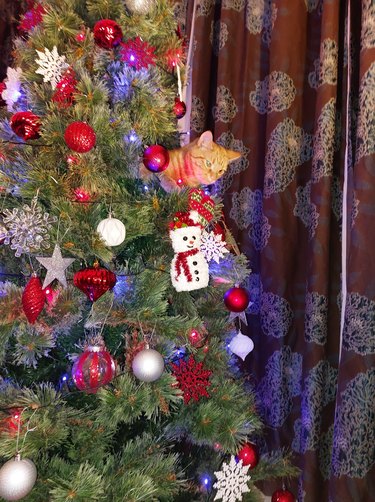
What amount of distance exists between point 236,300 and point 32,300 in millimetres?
430

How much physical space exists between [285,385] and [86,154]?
3.13 feet

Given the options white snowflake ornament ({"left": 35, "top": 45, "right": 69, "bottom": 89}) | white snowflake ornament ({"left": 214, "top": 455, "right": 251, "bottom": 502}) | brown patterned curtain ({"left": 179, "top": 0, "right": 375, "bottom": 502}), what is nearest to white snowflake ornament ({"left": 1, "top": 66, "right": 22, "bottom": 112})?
white snowflake ornament ({"left": 35, "top": 45, "right": 69, "bottom": 89})

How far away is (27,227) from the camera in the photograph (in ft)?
2.41

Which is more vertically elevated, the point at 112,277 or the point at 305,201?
the point at 305,201

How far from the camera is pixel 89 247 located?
0.76 m

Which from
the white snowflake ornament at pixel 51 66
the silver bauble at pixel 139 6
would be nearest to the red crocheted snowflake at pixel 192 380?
the white snowflake ornament at pixel 51 66

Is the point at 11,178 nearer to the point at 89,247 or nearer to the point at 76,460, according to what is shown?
the point at 89,247

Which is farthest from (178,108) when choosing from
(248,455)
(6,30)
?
(6,30)

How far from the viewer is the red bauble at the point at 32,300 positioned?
0.70 meters

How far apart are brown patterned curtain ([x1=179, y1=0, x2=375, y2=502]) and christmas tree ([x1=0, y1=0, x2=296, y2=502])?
Answer: 0.30 meters

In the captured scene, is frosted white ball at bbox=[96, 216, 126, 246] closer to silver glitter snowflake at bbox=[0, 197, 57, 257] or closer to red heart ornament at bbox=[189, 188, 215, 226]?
silver glitter snowflake at bbox=[0, 197, 57, 257]

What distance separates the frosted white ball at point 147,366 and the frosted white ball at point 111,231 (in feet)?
0.67

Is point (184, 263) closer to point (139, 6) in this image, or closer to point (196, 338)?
point (196, 338)

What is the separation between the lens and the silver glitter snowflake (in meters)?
0.73
